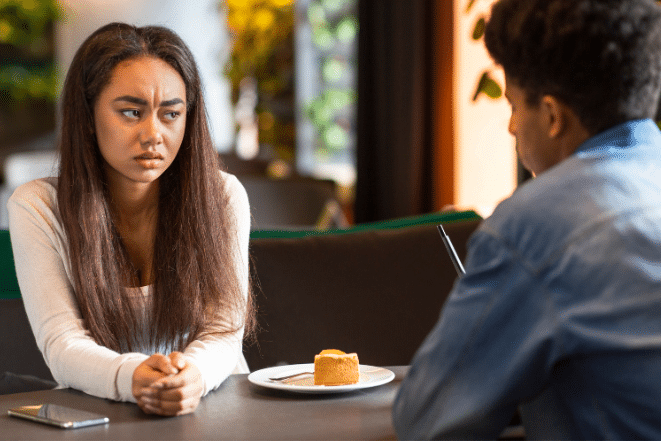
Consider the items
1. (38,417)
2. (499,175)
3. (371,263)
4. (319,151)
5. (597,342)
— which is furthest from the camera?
(319,151)

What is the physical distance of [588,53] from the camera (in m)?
0.77

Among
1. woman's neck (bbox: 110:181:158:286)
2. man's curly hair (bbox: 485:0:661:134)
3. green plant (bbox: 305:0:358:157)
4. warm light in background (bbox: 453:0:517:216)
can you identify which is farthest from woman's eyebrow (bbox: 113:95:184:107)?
green plant (bbox: 305:0:358:157)

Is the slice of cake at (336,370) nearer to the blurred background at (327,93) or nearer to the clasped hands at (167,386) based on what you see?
the clasped hands at (167,386)

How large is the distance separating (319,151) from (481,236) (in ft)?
17.2

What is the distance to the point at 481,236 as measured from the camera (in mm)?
763

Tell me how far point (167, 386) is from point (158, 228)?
624 mm

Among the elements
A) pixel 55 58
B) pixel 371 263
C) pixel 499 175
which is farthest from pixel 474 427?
pixel 55 58

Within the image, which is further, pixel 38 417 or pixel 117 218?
pixel 117 218

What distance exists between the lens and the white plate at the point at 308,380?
1.12 m

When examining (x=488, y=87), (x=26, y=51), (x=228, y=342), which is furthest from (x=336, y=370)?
(x=26, y=51)

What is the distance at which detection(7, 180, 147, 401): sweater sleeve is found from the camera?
4.13 feet

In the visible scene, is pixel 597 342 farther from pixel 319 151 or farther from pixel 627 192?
pixel 319 151

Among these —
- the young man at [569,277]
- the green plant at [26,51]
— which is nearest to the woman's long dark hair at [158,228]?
the young man at [569,277]

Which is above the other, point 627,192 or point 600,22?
point 600,22
